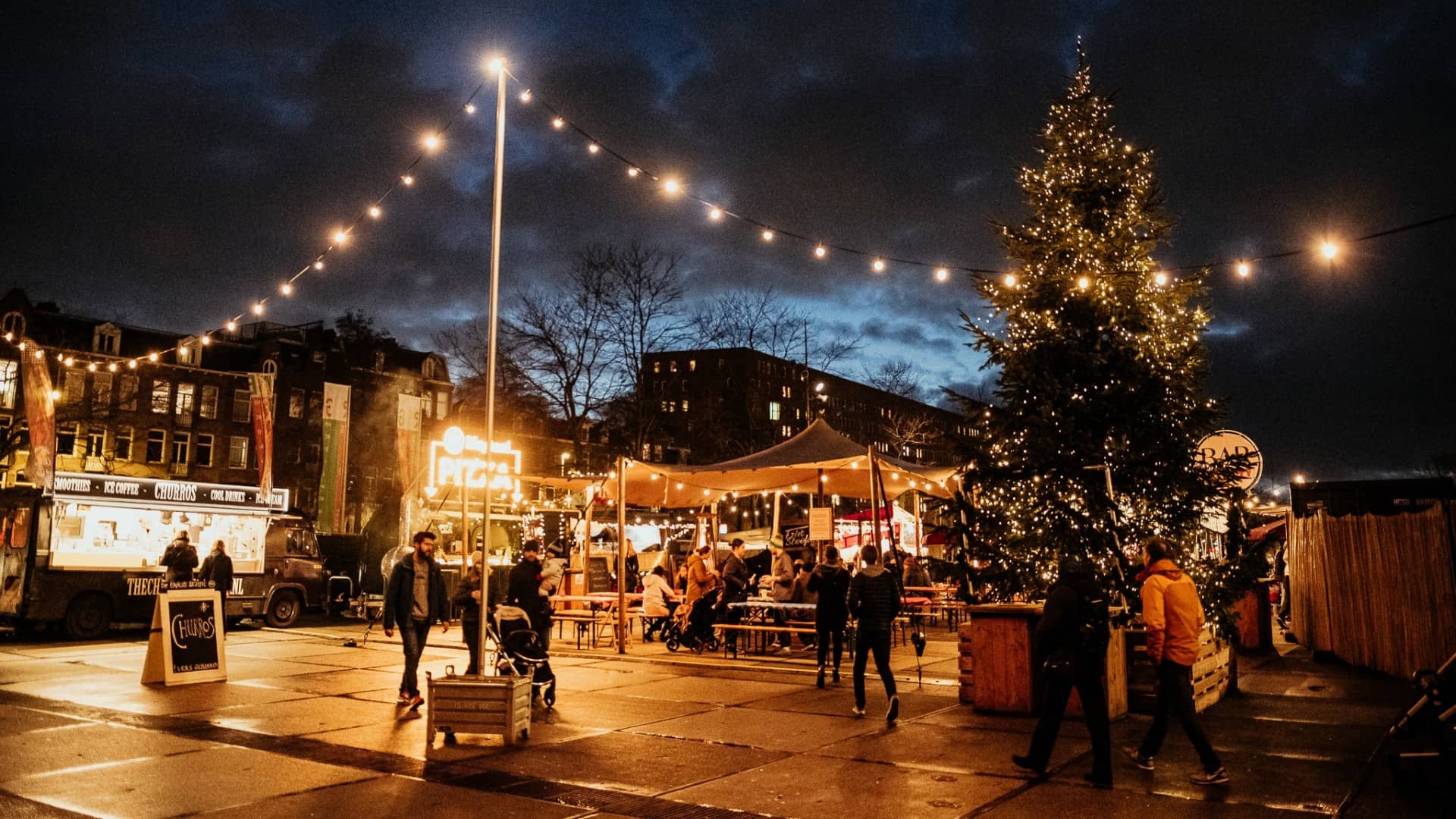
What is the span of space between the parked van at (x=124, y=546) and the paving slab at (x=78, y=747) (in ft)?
34.4

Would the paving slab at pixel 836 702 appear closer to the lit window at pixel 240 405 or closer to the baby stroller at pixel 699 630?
the baby stroller at pixel 699 630

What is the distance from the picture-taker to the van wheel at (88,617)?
17.4 meters

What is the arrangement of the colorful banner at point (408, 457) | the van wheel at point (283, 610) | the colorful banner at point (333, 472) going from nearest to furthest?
A: the van wheel at point (283, 610) < the colorful banner at point (408, 457) < the colorful banner at point (333, 472)

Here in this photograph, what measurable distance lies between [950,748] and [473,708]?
3.77 metres

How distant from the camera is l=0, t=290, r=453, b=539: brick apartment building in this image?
148 feet

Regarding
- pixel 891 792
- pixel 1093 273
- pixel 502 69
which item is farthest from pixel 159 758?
pixel 1093 273

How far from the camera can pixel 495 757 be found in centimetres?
751

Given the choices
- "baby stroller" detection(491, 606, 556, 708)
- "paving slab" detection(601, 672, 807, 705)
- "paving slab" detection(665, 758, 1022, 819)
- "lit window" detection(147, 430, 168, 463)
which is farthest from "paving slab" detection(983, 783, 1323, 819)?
"lit window" detection(147, 430, 168, 463)

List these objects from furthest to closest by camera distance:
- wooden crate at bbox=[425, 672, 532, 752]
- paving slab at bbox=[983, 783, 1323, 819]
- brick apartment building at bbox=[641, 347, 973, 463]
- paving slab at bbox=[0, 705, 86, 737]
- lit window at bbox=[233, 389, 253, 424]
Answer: lit window at bbox=[233, 389, 253, 424] < brick apartment building at bbox=[641, 347, 973, 463] < paving slab at bbox=[0, 705, 86, 737] < wooden crate at bbox=[425, 672, 532, 752] < paving slab at bbox=[983, 783, 1323, 819]

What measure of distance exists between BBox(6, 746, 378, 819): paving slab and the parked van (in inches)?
488

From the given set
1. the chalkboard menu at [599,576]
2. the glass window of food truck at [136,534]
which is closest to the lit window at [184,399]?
the glass window of food truck at [136,534]

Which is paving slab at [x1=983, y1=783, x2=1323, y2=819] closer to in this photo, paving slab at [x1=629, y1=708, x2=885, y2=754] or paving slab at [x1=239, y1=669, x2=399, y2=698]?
paving slab at [x1=629, y1=708, x2=885, y2=754]

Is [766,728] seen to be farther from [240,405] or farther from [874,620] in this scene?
[240,405]

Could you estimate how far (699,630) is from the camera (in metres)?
15.6
